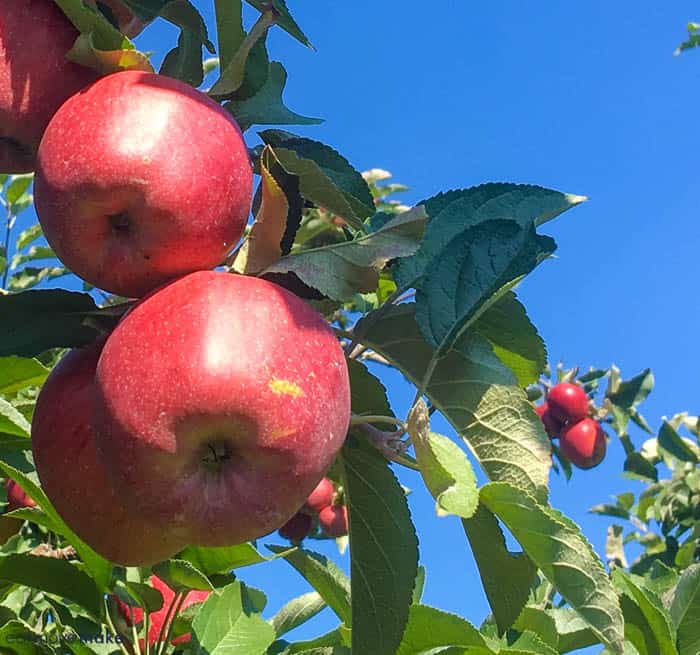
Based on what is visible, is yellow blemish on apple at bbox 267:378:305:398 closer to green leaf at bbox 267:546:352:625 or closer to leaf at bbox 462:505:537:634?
leaf at bbox 462:505:537:634

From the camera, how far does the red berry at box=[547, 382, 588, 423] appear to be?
7.02m

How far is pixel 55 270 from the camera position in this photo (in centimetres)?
433

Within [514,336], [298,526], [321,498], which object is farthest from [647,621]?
[321,498]

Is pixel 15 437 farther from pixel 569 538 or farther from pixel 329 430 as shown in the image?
pixel 569 538

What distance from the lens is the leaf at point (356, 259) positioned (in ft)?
3.91

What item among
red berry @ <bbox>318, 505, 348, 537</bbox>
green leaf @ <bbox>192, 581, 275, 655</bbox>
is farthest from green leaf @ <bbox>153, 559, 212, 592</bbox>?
red berry @ <bbox>318, 505, 348, 537</bbox>

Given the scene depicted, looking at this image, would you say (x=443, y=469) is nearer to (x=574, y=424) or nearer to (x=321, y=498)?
(x=321, y=498)

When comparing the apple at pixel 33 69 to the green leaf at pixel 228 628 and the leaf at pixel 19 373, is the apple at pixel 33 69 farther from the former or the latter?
the green leaf at pixel 228 628

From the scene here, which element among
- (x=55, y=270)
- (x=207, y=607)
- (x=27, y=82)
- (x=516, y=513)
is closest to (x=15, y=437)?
(x=207, y=607)

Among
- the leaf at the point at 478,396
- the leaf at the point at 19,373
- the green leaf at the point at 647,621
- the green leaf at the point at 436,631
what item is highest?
the leaf at the point at 19,373

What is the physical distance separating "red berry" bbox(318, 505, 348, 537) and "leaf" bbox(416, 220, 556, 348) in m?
3.54

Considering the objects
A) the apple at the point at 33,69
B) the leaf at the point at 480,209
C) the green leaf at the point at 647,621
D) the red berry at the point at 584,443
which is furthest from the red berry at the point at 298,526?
the red berry at the point at 584,443

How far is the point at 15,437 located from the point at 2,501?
0.60m

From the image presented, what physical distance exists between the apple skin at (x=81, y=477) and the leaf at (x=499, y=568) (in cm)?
41
